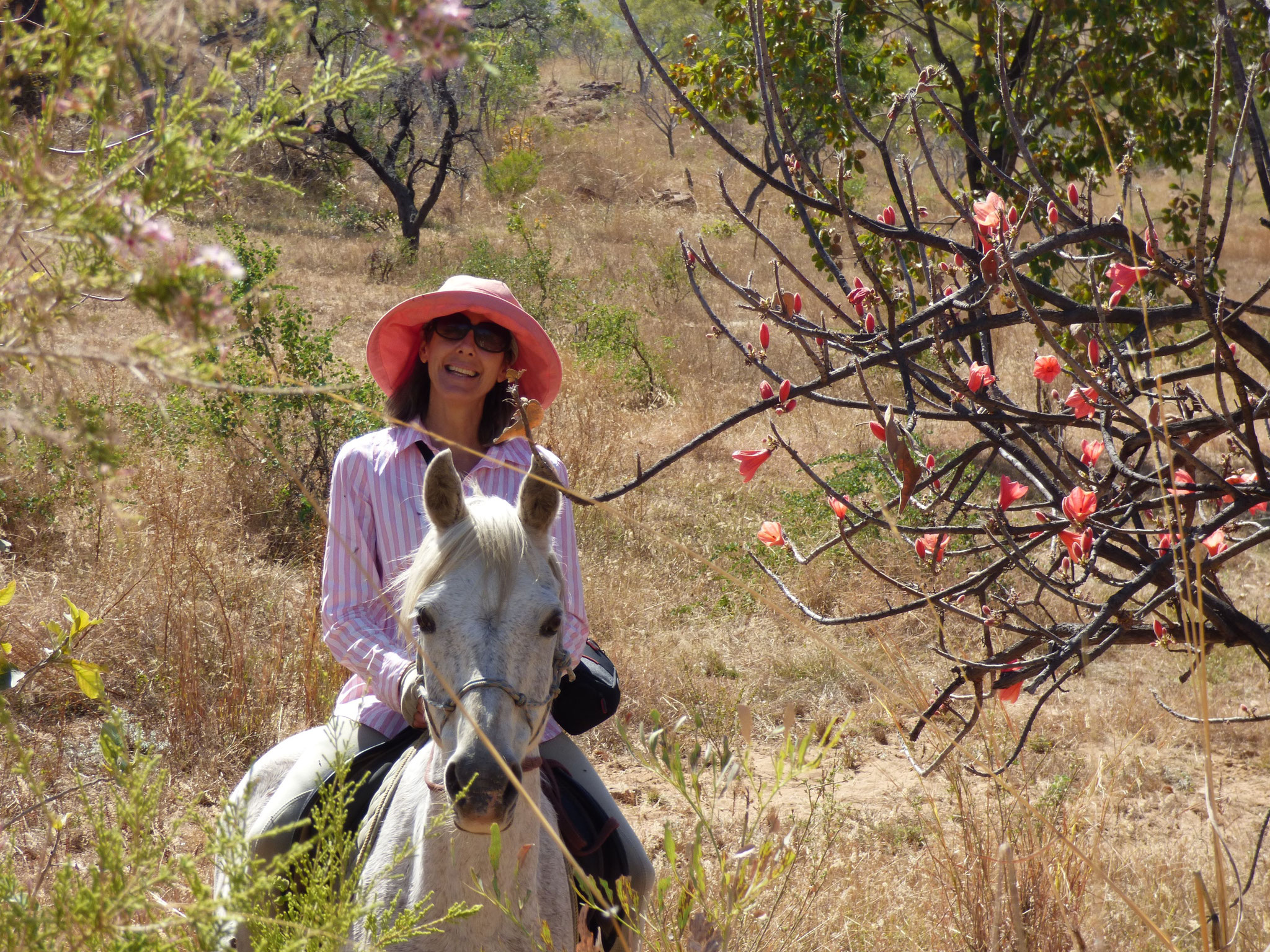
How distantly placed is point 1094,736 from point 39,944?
17.3 ft

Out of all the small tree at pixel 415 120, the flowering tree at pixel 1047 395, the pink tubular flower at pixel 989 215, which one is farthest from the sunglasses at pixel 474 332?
the small tree at pixel 415 120

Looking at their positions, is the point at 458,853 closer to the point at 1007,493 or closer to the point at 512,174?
the point at 1007,493

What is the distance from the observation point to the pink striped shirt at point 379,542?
8.45 ft

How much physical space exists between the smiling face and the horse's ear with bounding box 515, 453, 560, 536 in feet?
3.38

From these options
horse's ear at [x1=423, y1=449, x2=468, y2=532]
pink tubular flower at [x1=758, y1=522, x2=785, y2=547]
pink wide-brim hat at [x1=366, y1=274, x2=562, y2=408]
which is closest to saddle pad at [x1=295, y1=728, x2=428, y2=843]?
horse's ear at [x1=423, y1=449, x2=468, y2=532]

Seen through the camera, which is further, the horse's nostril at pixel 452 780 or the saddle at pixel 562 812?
the saddle at pixel 562 812

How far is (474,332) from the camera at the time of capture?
313 cm

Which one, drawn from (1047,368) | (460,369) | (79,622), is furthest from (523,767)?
(460,369)

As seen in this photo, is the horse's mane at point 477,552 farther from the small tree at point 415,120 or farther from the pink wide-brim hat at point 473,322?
the small tree at point 415,120

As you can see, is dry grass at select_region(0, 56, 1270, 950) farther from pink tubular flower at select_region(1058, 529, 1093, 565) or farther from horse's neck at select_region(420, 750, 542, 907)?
horse's neck at select_region(420, 750, 542, 907)

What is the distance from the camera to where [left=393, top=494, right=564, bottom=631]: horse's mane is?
1.98 metres

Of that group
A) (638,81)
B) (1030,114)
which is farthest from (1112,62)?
(638,81)

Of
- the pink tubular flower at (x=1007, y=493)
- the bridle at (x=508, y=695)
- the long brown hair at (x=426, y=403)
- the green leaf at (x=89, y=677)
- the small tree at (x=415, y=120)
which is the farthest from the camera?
the small tree at (x=415, y=120)

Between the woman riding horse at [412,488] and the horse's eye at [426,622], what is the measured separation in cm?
18
